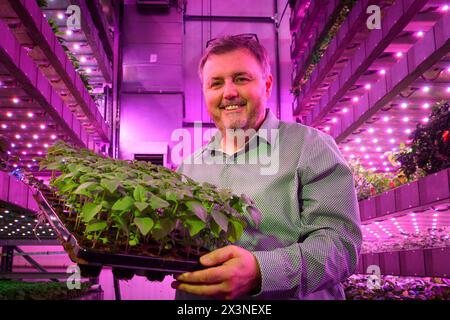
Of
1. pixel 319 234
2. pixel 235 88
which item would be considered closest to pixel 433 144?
pixel 235 88

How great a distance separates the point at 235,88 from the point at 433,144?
4.28 m

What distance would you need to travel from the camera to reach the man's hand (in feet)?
2.97

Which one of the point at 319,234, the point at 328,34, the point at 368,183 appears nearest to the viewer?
the point at 319,234

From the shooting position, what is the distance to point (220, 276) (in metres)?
0.90

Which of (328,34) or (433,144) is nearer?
(433,144)

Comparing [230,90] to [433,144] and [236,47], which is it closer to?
[236,47]

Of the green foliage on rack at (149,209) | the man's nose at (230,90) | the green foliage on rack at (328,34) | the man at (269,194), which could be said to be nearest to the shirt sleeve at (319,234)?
the man at (269,194)

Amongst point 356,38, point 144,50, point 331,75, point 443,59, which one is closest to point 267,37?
point 144,50

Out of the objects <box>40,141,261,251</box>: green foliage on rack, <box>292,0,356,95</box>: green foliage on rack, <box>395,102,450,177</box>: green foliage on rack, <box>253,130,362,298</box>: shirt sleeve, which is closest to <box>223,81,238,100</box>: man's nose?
<box>253,130,362,298</box>: shirt sleeve

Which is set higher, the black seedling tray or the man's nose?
the man's nose

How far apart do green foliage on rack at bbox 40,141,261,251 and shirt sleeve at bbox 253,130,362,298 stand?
113mm

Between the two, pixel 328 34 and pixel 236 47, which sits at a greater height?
pixel 328 34

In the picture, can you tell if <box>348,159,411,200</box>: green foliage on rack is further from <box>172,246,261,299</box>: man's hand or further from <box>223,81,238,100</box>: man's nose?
<box>172,246,261,299</box>: man's hand

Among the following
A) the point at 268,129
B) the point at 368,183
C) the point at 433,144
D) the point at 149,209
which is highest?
the point at 433,144
